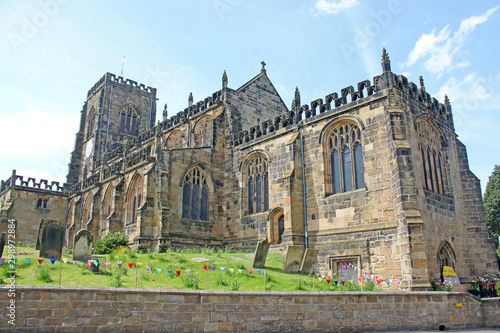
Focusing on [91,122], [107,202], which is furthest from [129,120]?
[107,202]

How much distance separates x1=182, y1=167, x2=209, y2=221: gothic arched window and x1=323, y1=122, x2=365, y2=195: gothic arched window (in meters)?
9.07

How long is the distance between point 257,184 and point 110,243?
9.76 m

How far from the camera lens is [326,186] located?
21969 millimetres

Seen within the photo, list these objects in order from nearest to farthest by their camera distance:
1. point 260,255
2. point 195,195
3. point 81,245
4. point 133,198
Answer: point 81,245 < point 260,255 < point 195,195 < point 133,198

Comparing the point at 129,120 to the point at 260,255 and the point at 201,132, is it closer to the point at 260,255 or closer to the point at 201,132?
the point at 201,132

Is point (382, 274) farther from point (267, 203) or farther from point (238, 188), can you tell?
point (238, 188)

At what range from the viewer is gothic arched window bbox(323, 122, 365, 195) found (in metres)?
21.1

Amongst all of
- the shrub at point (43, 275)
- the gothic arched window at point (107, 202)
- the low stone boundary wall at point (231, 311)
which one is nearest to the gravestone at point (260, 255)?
the low stone boundary wall at point (231, 311)

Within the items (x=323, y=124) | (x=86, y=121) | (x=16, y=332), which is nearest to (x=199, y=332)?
(x=16, y=332)

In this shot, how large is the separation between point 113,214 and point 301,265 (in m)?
15.9

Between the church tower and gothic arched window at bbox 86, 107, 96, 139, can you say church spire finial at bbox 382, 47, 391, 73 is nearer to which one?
the church tower

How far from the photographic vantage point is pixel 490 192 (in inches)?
1572

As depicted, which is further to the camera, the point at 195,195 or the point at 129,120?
the point at 129,120

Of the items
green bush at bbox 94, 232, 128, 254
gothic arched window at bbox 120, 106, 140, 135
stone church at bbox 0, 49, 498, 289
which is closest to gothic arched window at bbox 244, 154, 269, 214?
stone church at bbox 0, 49, 498, 289
